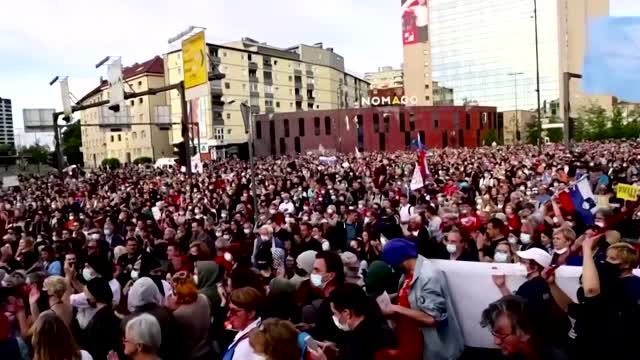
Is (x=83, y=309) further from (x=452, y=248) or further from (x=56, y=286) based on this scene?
(x=452, y=248)

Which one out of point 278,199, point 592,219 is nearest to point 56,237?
point 278,199

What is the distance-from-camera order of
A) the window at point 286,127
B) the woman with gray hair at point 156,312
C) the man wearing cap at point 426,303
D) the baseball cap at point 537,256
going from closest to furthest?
the man wearing cap at point 426,303, the woman with gray hair at point 156,312, the baseball cap at point 537,256, the window at point 286,127

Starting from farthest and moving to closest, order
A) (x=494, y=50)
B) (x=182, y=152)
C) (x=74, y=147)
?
(x=494, y=50)
(x=74, y=147)
(x=182, y=152)

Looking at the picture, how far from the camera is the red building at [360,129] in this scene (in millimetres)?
82062

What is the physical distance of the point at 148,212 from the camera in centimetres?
1717

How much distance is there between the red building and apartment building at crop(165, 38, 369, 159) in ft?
14.2

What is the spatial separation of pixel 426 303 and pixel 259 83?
305 ft

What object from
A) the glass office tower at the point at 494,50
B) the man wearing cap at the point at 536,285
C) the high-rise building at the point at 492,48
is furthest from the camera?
the glass office tower at the point at 494,50

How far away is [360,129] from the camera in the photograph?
82.4 metres

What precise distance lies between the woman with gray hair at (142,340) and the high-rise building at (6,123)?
134 meters

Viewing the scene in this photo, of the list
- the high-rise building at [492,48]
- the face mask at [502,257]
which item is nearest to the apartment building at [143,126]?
the high-rise building at [492,48]

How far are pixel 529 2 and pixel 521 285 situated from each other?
121 metres

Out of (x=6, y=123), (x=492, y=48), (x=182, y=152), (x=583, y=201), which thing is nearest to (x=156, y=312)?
(x=583, y=201)

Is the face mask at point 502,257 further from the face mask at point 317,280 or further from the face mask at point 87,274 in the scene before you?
the face mask at point 87,274
